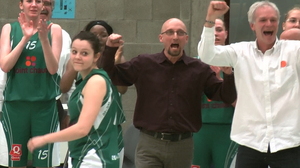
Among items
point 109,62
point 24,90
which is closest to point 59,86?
point 24,90

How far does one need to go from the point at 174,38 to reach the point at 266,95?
1017 millimetres

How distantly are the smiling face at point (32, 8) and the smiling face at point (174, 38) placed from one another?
3.35ft

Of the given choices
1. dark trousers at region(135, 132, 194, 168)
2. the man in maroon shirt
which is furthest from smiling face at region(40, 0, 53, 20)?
dark trousers at region(135, 132, 194, 168)

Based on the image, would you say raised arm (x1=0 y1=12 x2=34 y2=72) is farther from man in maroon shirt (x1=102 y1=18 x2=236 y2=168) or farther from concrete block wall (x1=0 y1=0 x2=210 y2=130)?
concrete block wall (x1=0 y1=0 x2=210 y2=130)

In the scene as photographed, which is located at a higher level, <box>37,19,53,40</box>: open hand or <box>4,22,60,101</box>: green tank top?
<box>37,19,53,40</box>: open hand

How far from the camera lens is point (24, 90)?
15.7ft

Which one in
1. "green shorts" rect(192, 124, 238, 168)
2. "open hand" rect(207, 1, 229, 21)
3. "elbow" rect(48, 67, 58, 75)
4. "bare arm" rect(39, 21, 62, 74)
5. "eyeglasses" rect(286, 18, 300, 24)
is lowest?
"green shorts" rect(192, 124, 238, 168)

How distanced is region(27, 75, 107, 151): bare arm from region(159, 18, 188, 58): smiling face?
1160 mm

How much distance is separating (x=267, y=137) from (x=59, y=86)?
188 cm

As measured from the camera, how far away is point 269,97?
12.7 feet

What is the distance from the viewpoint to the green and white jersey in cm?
361

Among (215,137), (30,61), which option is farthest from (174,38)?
(30,61)

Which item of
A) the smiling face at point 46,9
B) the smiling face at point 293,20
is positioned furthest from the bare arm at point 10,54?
the smiling face at point 293,20

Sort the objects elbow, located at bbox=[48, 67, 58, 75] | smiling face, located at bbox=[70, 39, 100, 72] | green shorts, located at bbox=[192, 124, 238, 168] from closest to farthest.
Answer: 1. smiling face, located at bbox=[70, 39, 100, 72]
2. elbow, located at bbox=[48, 67, 58, 75]
3. green shorts, located at bbox=[192, 124, 238, 168]
